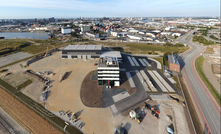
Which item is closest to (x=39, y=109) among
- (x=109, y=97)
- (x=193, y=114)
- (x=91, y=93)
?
(x=91, y=93)

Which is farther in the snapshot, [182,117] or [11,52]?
[11,52]

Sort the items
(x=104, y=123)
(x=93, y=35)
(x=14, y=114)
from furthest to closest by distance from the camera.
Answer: (x=93, y=35)
(x=14, y=114)
(x=104, y=123)

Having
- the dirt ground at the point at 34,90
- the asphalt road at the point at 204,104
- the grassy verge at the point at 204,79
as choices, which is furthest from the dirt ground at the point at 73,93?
the grassy verge at the point at 204,79

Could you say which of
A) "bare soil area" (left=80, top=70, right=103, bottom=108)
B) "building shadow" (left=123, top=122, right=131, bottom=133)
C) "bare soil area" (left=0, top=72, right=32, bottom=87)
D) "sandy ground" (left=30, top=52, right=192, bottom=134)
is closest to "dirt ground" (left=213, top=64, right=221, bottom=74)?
"sandy ground" (left=30, top=52, right=192, bottom=134)

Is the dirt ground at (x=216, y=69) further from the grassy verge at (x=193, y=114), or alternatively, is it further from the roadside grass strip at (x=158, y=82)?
the roadside grass strip at (x=158, y=82)

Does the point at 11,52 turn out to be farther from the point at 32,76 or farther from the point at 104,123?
the point at 104,123

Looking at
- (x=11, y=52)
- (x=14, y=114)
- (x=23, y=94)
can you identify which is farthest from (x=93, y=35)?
(x=14, y=114)

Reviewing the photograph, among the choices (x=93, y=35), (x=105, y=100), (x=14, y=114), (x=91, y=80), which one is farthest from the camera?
(x=93, y=35)

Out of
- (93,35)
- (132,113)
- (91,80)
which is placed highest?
(93,35)
